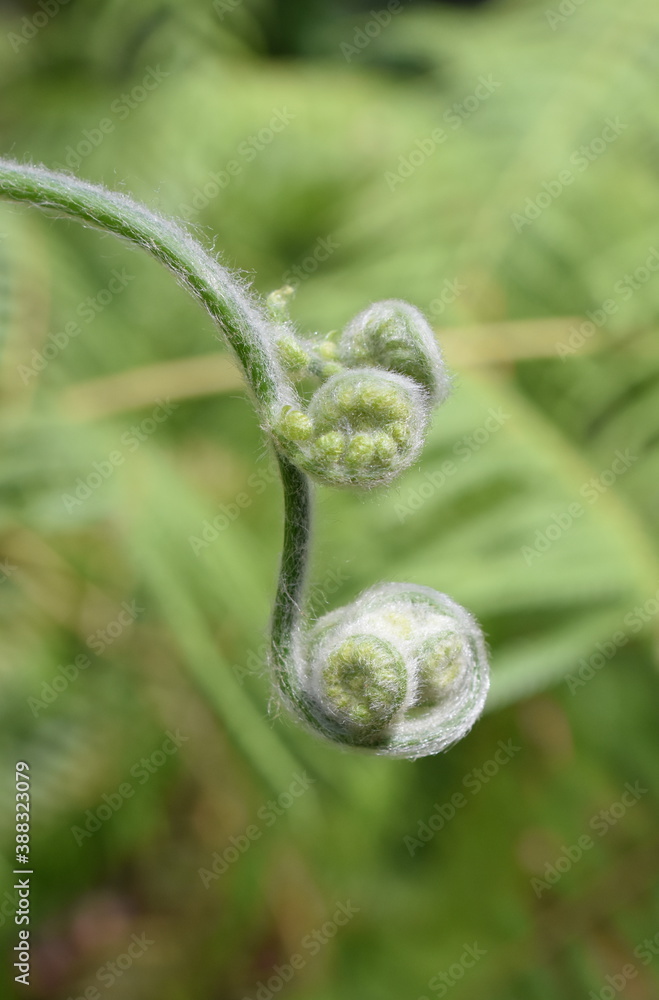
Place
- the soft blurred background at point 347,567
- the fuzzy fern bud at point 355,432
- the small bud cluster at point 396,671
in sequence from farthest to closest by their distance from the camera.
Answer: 1. the soft blurred background at point 347,567
2. the small bud cluster at point 396,671
3. the fuzzy fern bud at point 355,432

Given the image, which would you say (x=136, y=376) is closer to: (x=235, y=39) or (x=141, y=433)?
(x=141, y=433)

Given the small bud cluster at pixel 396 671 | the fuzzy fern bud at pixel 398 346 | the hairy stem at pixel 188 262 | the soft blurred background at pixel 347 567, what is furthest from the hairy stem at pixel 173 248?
the soft blurred background at pixel 347 567

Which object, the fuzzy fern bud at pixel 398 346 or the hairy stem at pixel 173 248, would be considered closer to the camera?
the hairy stem at pixel 173 248

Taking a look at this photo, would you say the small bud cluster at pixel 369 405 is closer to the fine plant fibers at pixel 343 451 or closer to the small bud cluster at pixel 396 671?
the fine plant fibers at pixel 343 451

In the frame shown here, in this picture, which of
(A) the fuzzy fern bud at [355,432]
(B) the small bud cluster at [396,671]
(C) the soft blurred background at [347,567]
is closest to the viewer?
(A) the fuzzy fern bud at [355,432]

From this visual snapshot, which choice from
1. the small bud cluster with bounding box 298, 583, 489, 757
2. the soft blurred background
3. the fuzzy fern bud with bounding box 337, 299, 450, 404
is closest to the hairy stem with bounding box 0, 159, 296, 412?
the fuzzy fern bud with bounding box 337, 299, 450, 404

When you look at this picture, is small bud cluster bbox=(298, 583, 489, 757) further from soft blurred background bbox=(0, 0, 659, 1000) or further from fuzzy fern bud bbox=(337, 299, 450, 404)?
soft blurred background bbox=(0, 0, 659, 1000)

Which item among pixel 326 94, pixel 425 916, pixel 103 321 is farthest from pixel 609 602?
pixel 326 94
